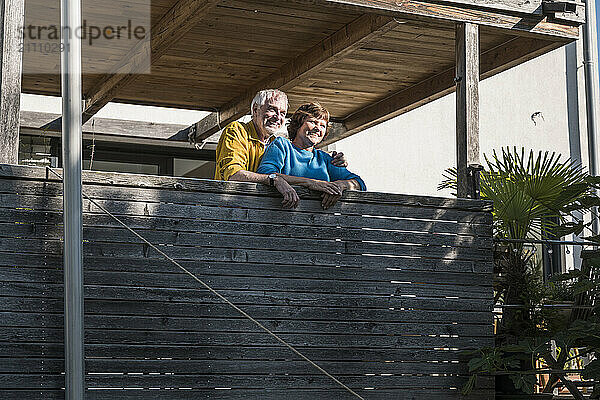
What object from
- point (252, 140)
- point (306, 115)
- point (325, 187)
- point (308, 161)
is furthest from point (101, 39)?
point (325, 187)

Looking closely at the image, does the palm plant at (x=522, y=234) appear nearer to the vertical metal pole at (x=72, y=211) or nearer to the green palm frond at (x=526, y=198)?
the green palm frond at (x=526, y=198)

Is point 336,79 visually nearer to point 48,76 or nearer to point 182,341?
point 48,76

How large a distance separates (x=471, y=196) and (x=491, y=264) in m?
0.42

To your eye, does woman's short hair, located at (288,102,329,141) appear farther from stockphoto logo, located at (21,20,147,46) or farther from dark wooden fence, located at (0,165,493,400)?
stockphoto logo, located at (21,20,147,46)

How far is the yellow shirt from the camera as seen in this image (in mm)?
4855

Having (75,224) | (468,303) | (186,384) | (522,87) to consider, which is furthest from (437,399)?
(522,87)

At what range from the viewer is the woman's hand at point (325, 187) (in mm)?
4805

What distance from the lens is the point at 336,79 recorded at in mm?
7238

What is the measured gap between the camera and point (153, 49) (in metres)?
6.03

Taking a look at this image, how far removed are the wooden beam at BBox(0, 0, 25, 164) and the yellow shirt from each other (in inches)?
43.1

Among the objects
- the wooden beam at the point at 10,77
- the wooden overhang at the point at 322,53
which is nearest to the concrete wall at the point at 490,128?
the wooden overhang at the point at 322,53

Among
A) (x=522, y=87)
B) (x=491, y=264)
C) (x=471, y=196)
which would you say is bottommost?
(x=491, y=264)

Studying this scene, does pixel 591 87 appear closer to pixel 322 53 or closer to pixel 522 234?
pixel 322 53

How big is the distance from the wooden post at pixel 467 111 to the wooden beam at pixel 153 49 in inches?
62.2
